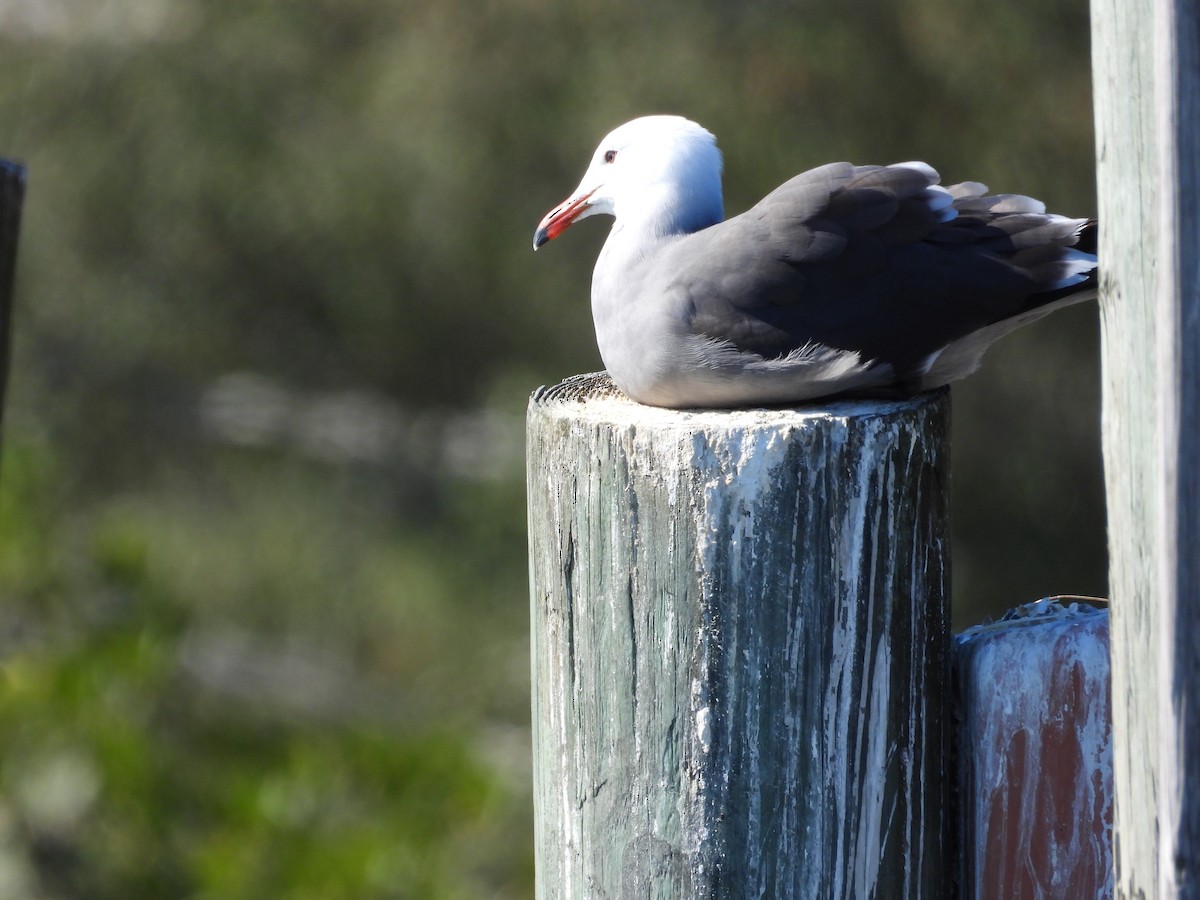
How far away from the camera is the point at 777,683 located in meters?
0.86

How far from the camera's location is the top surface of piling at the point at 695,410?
3.05 feet

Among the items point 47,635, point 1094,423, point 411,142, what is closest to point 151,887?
point 47,635

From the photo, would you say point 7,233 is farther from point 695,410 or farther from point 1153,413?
point 1153,413

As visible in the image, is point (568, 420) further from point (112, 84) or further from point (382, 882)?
point (112, 84)

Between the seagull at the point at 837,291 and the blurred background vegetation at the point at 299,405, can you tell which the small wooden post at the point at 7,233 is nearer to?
the seagull at the point at 837,291

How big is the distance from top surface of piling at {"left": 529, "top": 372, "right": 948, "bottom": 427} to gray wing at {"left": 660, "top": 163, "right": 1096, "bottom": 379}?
86 millimetres

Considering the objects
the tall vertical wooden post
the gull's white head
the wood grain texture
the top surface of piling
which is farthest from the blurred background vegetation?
the tall vertical wooden post

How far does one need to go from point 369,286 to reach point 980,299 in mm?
2522

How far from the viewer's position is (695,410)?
1.06 m

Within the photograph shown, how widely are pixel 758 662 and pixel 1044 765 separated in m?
0.20

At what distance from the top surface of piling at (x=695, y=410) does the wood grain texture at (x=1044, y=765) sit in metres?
0.19

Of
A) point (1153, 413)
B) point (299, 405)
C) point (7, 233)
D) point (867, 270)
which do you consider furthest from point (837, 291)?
point (299, 405)

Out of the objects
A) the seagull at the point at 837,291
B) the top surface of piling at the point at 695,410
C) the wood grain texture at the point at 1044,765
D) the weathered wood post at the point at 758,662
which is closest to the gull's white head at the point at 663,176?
the seagull at the point at 837,291

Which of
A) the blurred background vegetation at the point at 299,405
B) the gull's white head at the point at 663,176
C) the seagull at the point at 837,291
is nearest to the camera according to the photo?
the seagull at the point at 837,291
